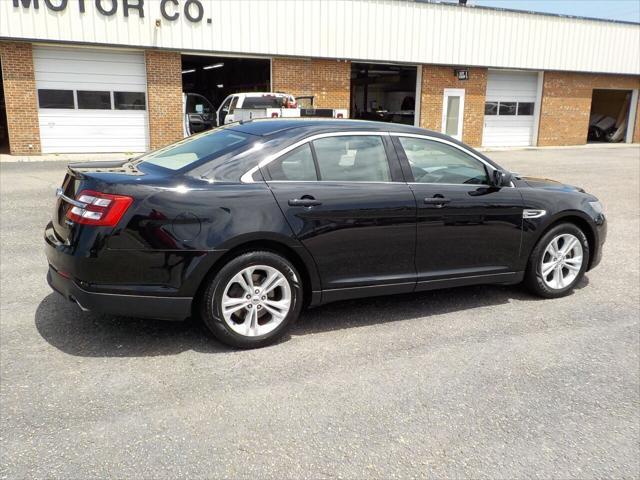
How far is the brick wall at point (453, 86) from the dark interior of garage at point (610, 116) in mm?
10263

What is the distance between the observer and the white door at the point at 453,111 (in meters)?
24.3

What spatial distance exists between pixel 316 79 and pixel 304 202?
18.2 m

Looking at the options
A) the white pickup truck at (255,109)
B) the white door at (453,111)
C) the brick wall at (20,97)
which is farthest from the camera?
the white door at (453,111)

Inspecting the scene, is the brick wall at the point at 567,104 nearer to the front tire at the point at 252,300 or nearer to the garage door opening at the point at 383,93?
the garage door opening at the point at 383,93

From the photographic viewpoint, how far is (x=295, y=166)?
167 inches

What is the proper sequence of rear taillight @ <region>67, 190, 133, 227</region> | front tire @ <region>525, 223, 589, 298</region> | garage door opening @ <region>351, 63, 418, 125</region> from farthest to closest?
1. garage door opening @ <region>351, 63, 418, 125</region>
2. front tire @ <region>525, 223, 589, 298</region>
3. rear taillight @ <region>67, 190, 133, 227</region>

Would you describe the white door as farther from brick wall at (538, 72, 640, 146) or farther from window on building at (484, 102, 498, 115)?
brick wall at (538, 72, 640, 146)

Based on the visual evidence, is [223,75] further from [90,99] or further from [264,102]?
[264,102]

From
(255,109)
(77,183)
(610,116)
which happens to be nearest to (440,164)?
Answer: (77,183)

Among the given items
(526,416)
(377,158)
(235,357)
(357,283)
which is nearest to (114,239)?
(235,357)

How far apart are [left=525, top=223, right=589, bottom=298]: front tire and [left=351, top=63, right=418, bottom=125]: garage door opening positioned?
24.1m

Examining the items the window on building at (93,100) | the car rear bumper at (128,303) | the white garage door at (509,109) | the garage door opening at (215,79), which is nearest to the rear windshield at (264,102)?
the garage door opening at (215,79)

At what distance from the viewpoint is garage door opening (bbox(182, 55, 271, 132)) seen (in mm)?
21906

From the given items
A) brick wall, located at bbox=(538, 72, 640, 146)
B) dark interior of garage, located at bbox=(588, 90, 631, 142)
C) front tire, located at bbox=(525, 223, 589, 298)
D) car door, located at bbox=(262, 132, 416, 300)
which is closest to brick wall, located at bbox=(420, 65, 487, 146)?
brick wall, located at bbox=(538, 72, 640, 146)
